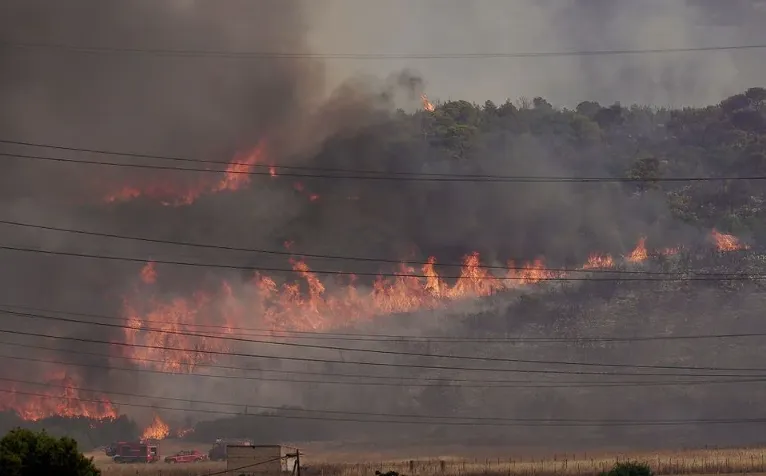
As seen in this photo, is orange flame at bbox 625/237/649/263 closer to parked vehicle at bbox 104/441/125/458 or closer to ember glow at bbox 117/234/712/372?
ember glow at bbox 117/234/712/372

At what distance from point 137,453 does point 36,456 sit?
226 ft

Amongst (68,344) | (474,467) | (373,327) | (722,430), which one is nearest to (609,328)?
(722,430)

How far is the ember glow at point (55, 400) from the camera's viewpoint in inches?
4914

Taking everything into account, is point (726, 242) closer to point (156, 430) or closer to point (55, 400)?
point (156, 430)

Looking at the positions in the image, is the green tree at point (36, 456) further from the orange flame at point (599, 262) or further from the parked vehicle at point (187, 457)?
the orange flame at point (599, 262)

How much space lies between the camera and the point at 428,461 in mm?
105625

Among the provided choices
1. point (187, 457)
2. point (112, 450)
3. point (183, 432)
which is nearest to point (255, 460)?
point (187, 457)

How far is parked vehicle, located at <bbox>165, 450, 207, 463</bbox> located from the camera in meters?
111

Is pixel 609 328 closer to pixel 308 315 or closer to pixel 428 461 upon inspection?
pixel 308 315

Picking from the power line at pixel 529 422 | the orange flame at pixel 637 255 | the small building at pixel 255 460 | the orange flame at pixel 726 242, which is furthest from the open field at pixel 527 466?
the orange flame at pixel 726 242

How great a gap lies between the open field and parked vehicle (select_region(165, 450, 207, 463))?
235 centimetres

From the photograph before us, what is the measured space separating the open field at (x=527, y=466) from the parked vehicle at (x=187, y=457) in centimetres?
235

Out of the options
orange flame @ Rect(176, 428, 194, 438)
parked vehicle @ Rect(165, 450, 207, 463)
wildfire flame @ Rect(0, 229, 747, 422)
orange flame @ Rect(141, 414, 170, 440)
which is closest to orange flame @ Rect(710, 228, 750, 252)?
wildfire flame @ Rect(0, 229, 747, 422)

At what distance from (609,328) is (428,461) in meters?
66.1
